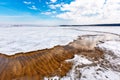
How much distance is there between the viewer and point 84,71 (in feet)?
13.2

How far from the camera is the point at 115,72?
12.8 ft

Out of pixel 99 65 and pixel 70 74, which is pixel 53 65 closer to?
pixel 70 74

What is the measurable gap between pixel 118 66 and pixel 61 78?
203cm

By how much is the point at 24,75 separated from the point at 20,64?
102 cm

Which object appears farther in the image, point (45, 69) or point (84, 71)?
point (45, 69)

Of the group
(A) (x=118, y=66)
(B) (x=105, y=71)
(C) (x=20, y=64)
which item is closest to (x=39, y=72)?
(C) (x=20, y=64)

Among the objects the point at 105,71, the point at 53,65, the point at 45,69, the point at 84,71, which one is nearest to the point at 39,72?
the point at 45,69

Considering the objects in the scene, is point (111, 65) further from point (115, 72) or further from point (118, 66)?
point (115, 72)

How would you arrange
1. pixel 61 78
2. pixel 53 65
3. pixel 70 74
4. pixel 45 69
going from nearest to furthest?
pixel 61 78 < pixel 70 74 < pixel 45 69 < pixel 53 65

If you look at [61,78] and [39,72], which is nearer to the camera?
[61,78]

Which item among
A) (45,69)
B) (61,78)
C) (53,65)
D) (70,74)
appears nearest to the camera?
(61,78)

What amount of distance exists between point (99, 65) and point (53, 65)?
1600 millimetres

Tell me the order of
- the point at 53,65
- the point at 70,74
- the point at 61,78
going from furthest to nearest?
the point at 53,65 → the point at 70,74 → the point at 61,78

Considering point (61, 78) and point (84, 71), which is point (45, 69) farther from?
point (84, 71)
